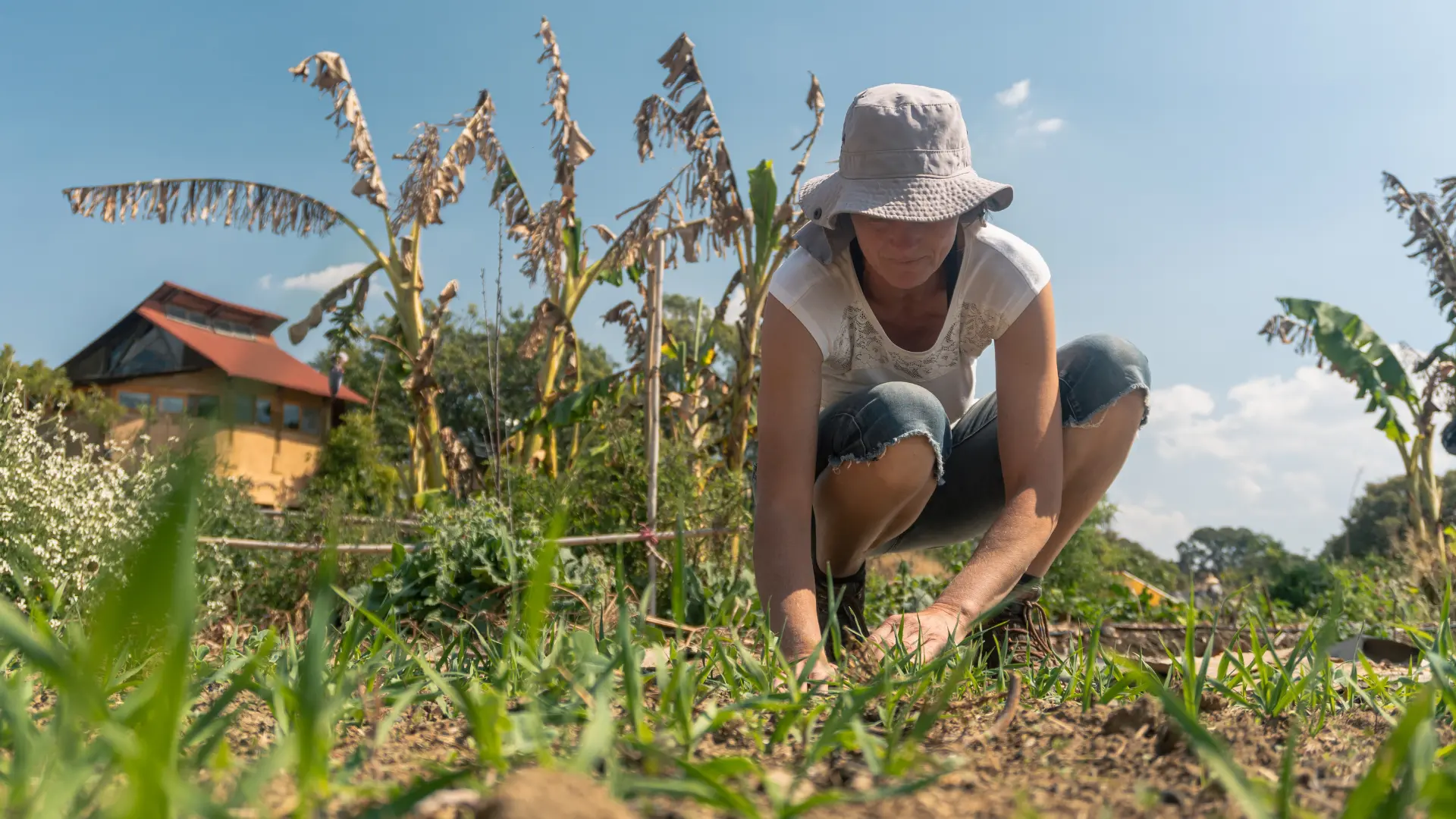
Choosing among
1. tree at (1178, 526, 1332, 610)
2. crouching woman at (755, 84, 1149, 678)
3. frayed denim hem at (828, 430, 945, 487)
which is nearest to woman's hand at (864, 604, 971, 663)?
crouching woman at (755, 84, 1149, 678)

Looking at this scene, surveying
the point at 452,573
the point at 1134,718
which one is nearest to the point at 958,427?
the point at 1134,718

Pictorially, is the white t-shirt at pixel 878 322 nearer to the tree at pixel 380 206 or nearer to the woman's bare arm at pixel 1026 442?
the woman's bare arm at pixel 1026 442

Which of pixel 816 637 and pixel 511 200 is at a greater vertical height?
pixel 511 200

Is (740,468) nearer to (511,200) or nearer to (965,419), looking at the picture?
(511,200)

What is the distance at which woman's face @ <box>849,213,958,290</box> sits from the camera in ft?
5.84

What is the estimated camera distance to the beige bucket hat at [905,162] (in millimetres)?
1751

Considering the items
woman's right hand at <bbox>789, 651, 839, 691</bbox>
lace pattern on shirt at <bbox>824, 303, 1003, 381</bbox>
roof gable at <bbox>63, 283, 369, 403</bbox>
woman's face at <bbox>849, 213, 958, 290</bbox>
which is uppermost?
roof gable at <bbox>63, 283, 369, 403</bbox>

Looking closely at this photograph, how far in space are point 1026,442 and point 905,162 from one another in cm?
62

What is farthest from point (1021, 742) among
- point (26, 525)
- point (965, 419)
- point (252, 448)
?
point (252, 448)

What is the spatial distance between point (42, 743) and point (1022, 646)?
1981 mm

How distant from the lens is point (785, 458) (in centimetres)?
186

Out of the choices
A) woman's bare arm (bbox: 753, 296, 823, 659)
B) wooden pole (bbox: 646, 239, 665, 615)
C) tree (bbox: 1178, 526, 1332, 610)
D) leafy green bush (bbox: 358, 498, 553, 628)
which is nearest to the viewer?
woman's bare arm (bbox: 753, 296, 823, 659)

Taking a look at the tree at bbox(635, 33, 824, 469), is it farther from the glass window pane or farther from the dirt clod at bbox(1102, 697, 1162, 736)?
the glass window pane

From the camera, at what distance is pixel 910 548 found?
8.68 feet
